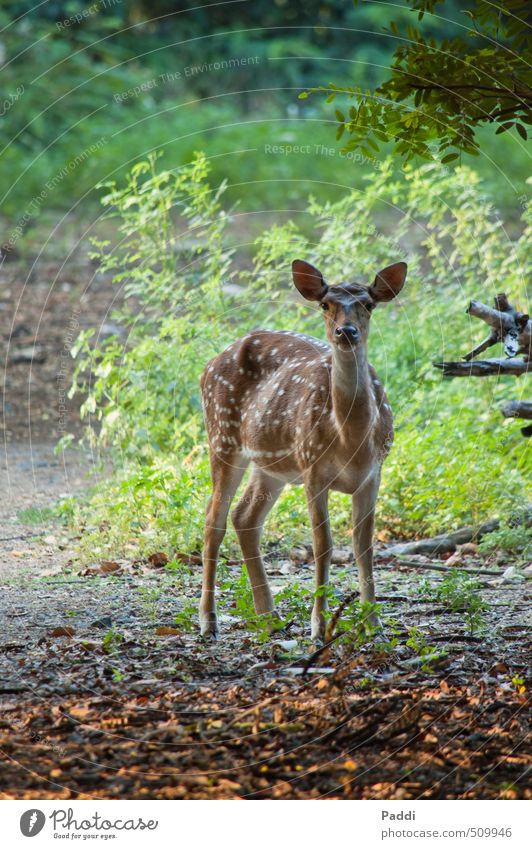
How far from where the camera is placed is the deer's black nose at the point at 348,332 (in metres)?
5.58

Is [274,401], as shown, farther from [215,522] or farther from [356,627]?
[356,627]

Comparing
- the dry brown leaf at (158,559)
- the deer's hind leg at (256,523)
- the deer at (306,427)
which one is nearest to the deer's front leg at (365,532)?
the deer at (306,427)

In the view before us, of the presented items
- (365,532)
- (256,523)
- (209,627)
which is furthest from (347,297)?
(209,627)

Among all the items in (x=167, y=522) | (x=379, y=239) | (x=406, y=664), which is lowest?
(x=406, y=664)

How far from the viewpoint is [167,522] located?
26.4 ft

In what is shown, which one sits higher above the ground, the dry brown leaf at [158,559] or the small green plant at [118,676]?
the dry brown leaf at [158,559]

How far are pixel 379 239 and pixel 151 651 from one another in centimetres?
572

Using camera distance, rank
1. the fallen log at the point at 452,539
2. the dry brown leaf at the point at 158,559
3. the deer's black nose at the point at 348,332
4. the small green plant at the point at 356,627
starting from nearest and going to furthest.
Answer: the small green plant at the point at 356,627 < the deer's black nose at the point at 348,332 < the dry brown leaf at the point at 158,559 < the fallen log at the point at 452,539

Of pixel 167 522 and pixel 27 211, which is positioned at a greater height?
pixel 27 211

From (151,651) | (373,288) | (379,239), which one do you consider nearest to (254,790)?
(151,651)

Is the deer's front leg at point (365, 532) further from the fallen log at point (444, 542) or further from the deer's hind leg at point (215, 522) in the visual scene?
the fallen log at point (444, 542)

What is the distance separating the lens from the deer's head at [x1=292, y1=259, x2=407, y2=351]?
18.6ft

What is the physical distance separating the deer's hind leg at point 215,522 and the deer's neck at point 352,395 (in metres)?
0.95

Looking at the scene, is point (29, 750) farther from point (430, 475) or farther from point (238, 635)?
point (430, 475)
